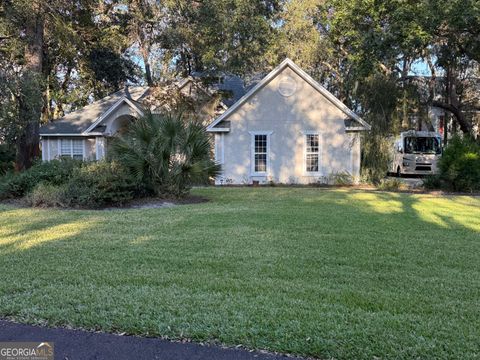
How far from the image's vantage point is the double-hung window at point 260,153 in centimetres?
2173

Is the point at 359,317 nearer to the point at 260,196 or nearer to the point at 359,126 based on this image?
the point at 260,196

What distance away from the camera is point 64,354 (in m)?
3.70

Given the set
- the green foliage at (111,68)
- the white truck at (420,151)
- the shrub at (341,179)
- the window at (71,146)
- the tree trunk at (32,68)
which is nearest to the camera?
the tree trunk at (32,68)

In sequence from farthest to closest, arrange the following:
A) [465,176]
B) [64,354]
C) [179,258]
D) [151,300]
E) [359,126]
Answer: [359,126], [465,176], [179,258], [151,300], [64,354]

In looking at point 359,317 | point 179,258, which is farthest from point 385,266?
point 179,258

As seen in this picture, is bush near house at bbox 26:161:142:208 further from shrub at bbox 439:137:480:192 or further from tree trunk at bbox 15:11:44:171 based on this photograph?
shrub at bbox 439:137:480:192

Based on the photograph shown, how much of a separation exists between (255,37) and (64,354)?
23.4 m

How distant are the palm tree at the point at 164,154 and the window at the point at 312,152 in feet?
27.5

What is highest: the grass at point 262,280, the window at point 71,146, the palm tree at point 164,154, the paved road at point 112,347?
the window at point 71,146

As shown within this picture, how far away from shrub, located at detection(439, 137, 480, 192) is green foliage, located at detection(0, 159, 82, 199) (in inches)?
538

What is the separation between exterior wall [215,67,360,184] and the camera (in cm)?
2131

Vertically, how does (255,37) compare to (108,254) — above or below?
above

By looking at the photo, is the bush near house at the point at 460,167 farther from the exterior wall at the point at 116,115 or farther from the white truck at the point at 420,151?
the exterior wall at the point at 116,115

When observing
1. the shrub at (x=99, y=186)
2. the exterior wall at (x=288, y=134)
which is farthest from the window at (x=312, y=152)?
the shrub at (x=99, y=186)
